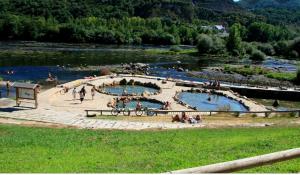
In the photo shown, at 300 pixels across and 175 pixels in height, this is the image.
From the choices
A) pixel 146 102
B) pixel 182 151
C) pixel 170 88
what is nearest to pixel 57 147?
pixel 182 151

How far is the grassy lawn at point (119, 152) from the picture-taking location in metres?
13.8

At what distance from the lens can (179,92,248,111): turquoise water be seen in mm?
51438

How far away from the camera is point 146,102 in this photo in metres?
52.1

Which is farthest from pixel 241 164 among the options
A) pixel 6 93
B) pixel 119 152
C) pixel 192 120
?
pixel 6 93

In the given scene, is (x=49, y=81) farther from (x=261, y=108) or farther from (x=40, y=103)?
(x=261, y=108)

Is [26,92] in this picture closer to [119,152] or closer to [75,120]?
[75,120]

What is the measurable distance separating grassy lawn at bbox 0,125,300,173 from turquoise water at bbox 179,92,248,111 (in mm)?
28281

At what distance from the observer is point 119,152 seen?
58.6 feet

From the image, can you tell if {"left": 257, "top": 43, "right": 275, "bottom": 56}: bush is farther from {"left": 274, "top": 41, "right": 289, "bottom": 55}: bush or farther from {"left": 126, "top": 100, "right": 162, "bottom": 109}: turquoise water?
{"left": 126, "top": 100, "right": 162, "bottom": 109}: turquoise water

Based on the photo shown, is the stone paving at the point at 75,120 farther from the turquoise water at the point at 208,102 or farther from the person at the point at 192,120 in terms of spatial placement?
the turquoise water at the point at 208,102

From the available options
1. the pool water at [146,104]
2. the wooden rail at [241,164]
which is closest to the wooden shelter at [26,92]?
the pool water at [146,104]

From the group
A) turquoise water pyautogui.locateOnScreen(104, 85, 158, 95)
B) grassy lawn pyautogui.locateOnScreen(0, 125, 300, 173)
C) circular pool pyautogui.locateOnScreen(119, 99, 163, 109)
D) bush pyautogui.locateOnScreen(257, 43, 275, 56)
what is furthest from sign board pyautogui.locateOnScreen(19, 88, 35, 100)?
bush pyautogui.locateOnScreen(257, 43, 275, 56)

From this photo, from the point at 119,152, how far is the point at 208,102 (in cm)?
3789

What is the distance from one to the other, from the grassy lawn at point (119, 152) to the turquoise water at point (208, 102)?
2828 centimetres
